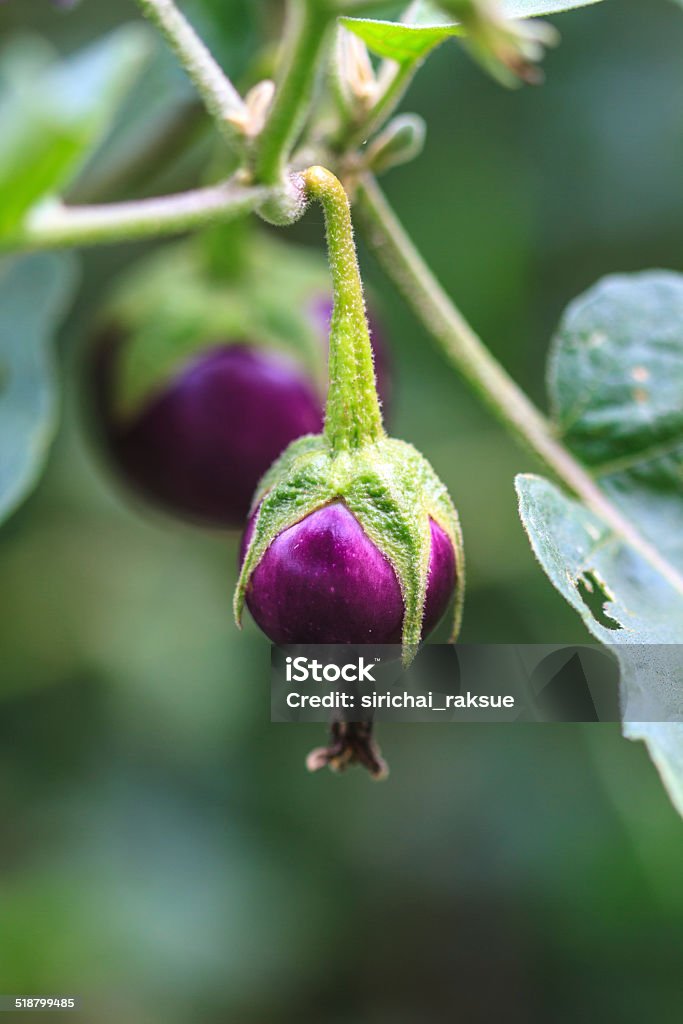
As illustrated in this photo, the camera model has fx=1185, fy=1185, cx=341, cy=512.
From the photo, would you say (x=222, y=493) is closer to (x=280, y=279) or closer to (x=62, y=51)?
(x=280, y=279)

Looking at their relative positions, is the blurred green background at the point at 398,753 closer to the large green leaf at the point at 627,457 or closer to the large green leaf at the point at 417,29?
the large green leaf at the point at 627,457

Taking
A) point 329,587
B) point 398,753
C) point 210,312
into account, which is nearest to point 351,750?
point 329,587

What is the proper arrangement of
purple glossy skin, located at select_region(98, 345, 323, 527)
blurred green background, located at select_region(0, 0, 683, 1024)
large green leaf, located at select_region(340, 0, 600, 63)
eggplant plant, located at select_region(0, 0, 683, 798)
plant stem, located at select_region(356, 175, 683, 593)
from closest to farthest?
eggplant plant, located at select_region(0, 0, 683, 798) < large green leaf, located at select_region(340, 0, 600, 63) < plant stem, located at select_region(356, 175, 683, 593) < purple glossy skin, located at select_region(98, 345, 323, 527) < blurred green background, located at select_region(0, 0, 683, 1024)

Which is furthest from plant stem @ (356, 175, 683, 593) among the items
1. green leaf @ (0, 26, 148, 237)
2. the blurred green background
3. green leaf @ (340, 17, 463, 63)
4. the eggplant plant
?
the blurred green background

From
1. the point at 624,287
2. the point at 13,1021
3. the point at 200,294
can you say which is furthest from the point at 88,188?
the point at 13,1021

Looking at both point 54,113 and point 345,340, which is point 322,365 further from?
point 54,113

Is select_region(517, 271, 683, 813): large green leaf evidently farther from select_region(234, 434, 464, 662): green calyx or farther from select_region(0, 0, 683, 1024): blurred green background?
select_region(0, 0, 683, 1024): blurred green background

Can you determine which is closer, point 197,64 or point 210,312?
point 197,64
